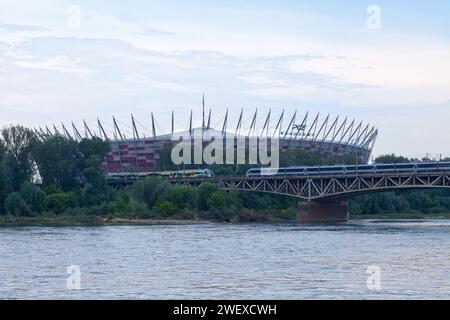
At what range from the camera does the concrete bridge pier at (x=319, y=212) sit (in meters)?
124

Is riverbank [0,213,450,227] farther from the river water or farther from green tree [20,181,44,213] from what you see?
the river water

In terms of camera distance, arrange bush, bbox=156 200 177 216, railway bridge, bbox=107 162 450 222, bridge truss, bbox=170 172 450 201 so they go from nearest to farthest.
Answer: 1. bridge truss, bbox=170 172 450 201
2. railway bridge, bbox=107 162 450 222
3. bush, bbox=156 200 177 216

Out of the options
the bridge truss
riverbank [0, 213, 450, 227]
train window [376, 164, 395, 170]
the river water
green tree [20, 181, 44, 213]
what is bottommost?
riverbank [0, 213, 450, 227]

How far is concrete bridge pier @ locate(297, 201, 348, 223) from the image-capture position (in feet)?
406

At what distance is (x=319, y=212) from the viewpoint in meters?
125

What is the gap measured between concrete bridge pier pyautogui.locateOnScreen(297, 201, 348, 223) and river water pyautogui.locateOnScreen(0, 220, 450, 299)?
43829mm

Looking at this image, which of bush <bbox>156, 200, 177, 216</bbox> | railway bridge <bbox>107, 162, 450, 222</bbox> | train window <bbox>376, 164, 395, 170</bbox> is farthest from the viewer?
train window <bbox>376, 164, 395, 170</bbox>

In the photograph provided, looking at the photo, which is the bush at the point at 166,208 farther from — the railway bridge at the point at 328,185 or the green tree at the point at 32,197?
the railway bridge at the point at 328,185

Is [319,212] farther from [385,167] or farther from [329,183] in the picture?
[385,167]

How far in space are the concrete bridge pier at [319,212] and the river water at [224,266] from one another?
1726 inches

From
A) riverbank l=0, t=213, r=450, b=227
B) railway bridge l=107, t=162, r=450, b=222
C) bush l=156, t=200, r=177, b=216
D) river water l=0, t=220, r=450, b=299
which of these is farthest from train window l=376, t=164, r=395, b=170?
river water l=0, t=220, r=450, b=299

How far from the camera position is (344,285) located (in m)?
41.1

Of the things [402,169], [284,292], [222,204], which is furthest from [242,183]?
[284,292]

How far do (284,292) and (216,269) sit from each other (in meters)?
10.3
